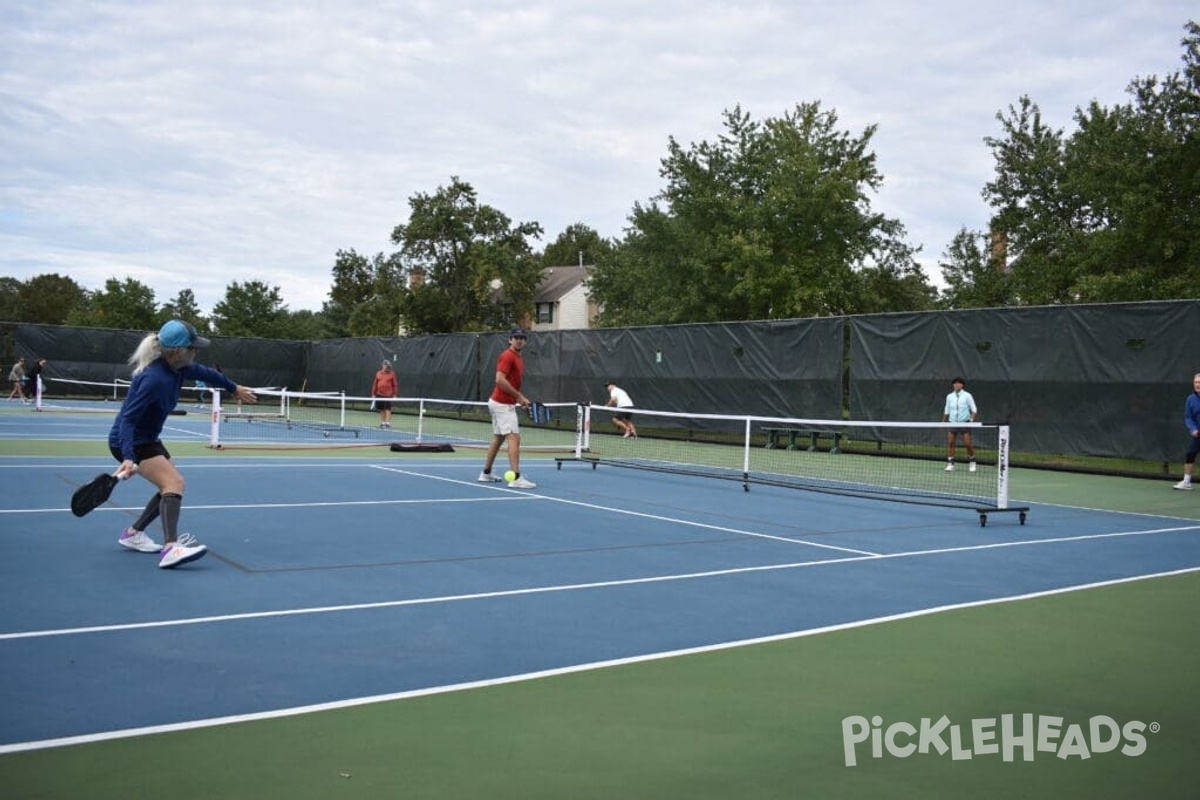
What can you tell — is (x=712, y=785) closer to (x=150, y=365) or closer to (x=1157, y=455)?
(x=150, y=365)

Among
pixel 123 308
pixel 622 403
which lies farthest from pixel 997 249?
pixel 123 308

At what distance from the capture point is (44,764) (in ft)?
11.0

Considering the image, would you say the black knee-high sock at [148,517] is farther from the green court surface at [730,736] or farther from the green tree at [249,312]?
the green tree at [249,312]

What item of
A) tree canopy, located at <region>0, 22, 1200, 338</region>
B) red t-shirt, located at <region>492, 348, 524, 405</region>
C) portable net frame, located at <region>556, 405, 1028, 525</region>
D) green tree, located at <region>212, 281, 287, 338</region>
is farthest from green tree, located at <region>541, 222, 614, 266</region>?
red t-shirt, located at <region>492, 348, 524, 405</region>

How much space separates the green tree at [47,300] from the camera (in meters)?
85.8

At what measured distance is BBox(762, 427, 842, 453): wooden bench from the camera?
68.1ft

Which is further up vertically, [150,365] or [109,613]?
[150,365]

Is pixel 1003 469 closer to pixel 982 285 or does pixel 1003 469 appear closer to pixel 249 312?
pixel 982 285

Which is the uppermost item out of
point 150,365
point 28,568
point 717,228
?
point 717,228

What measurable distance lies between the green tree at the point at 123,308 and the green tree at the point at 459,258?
17.3m

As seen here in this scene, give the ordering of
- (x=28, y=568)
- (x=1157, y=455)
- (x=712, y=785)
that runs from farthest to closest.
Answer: (x=1157, y=455)
(x=28, y=568)
(x=712, y=785)

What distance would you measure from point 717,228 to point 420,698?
3049cm

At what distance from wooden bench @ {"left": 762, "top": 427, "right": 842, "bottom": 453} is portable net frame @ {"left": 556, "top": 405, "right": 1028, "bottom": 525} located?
22 mm

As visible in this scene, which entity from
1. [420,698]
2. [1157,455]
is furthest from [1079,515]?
[420,698]
